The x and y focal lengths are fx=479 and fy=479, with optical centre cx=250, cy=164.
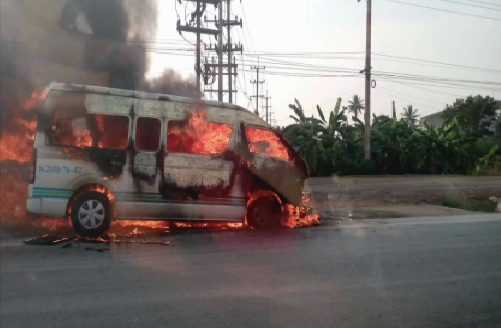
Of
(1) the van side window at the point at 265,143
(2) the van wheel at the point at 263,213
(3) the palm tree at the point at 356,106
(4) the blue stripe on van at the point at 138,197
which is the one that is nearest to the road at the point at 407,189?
(1) the van side window at the point at 265,143

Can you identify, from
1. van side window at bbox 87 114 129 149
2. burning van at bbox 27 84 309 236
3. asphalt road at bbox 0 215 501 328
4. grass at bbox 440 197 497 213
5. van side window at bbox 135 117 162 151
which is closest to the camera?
asphalt road at bbox 0 215 501 328

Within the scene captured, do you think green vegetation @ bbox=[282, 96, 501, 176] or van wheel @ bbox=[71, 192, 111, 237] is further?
green vegetation @ bbox=[282, 96, 501, 176]

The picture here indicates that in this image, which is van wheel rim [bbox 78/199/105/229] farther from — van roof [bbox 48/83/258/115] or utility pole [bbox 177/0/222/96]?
utility pole [bbox 177/0/222/96]

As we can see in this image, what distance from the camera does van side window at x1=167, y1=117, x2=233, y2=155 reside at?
8.40 meters

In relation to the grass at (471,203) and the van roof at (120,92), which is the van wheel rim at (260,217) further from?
the grass at (471,203)

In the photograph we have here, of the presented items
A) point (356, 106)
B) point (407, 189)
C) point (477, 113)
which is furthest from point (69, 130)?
point (356, 106)

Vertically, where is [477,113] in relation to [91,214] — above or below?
above

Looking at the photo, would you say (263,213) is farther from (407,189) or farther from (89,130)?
(407,189)

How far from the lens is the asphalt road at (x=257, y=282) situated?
4.57 m

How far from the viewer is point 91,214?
788cm

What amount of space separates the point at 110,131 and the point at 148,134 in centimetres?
64

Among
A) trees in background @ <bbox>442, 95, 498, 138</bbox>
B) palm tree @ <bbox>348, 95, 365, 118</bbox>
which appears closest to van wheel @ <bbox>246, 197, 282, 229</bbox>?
trees in background @ <bbox>442, 95, 498, 138</bbox>

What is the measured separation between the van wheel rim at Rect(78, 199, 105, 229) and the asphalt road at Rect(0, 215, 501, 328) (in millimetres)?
583

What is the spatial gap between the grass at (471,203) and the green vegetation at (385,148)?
955 centimetres
